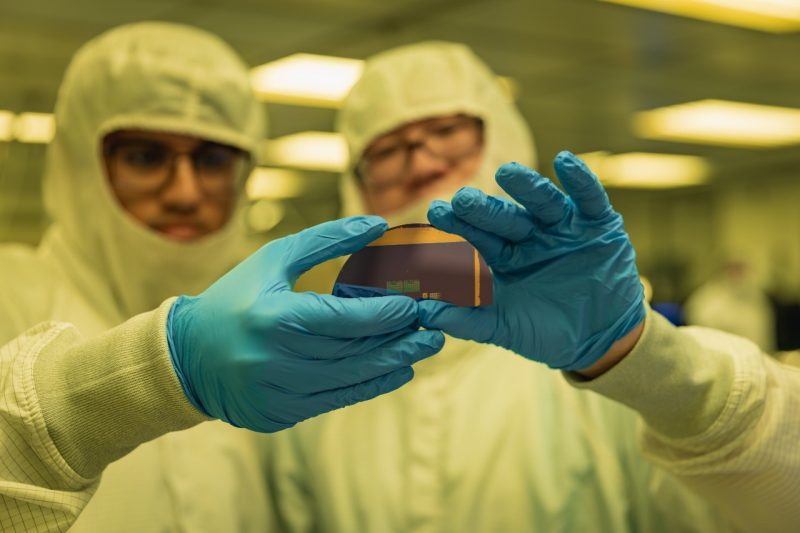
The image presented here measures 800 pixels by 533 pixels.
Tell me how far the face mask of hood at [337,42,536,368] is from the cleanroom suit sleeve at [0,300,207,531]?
2.30 feet

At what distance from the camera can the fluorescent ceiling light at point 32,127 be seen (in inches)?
215

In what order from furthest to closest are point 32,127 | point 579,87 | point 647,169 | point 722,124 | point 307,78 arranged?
1. point 647,169
2. point 722,124
3. point 32,127
4. point 579,87
5. point 307,78

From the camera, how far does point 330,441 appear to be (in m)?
1.60

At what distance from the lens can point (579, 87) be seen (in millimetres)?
5578

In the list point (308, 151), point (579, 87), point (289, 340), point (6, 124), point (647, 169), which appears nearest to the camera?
point (289, 340)

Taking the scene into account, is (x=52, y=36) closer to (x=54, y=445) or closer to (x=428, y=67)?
(x=428, y=67)

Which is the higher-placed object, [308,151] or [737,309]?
[308,151]

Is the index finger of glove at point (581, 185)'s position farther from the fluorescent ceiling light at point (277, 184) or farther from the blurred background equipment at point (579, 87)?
the fluorescent ceiling light at point (277, 184)

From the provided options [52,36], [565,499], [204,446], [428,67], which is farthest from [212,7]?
[565,499]

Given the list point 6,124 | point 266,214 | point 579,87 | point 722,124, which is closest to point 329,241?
point 579,87

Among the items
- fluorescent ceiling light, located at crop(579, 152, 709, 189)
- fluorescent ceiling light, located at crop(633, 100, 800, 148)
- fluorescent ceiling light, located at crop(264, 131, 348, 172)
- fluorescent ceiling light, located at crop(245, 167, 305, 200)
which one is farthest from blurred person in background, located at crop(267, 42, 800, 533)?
fluorescent ceiling light, located at crop(245, 167, 305, 200)

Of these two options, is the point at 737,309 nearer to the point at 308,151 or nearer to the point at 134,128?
the point at 308,151

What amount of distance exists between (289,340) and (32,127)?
17.7ft

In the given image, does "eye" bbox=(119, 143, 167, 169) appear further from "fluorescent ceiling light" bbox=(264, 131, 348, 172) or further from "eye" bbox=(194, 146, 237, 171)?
"fluorescent ceiling light" bbox=(264, 131, 348, 172)
